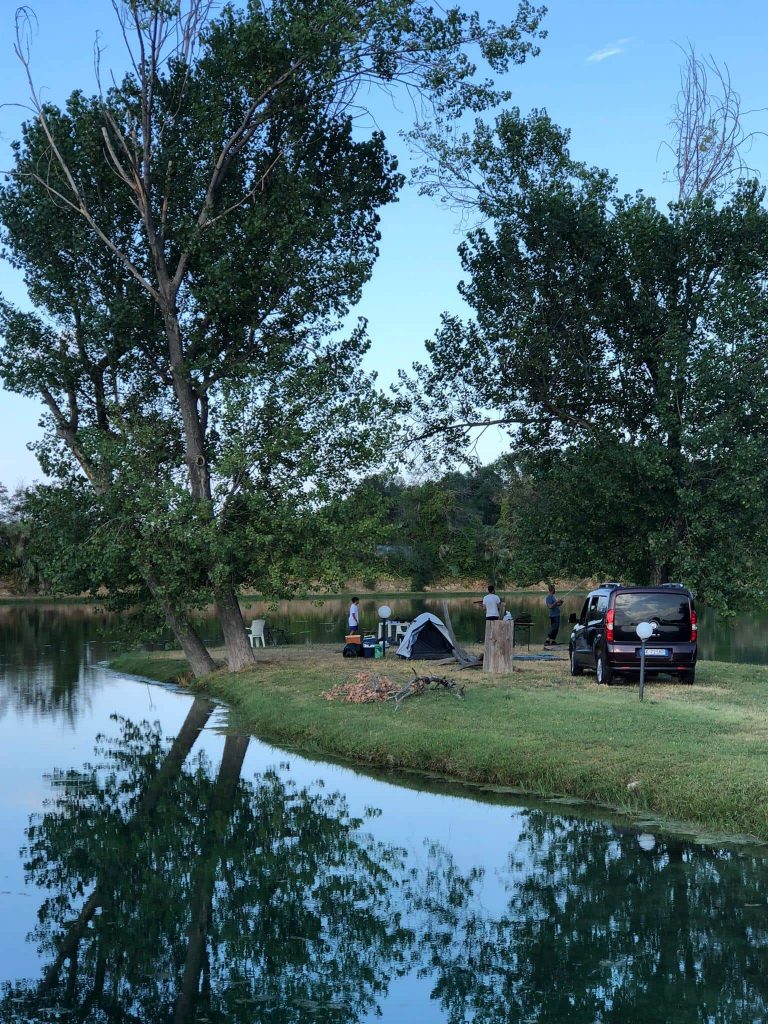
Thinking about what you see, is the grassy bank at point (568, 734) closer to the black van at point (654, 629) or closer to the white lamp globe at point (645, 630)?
the black van at point (654, 629)

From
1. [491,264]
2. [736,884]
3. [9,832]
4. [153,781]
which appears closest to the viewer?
[736,884]

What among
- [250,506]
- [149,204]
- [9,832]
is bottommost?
[9,832]

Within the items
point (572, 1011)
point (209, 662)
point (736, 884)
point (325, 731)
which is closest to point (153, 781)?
point (325, 731)

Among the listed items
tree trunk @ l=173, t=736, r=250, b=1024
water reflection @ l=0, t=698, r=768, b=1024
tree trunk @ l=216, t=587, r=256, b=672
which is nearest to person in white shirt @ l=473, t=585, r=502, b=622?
tree trunk @ l=216, t=587, r=256, b=672

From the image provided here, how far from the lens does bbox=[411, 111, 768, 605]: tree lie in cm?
2897

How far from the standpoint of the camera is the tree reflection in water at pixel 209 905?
27.7 feet

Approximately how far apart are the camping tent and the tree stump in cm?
442

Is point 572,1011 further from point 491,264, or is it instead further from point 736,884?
point 491,264

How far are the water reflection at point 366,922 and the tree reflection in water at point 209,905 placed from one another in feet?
0.09

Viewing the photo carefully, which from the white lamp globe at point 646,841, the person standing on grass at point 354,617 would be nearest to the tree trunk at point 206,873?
the white lamp globe at point 646,841

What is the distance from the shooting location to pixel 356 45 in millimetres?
27812

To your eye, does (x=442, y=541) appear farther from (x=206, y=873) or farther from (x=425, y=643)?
(x=206, y=873)

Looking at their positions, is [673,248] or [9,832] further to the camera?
[673,248]

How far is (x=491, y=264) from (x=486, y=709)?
672 inches
